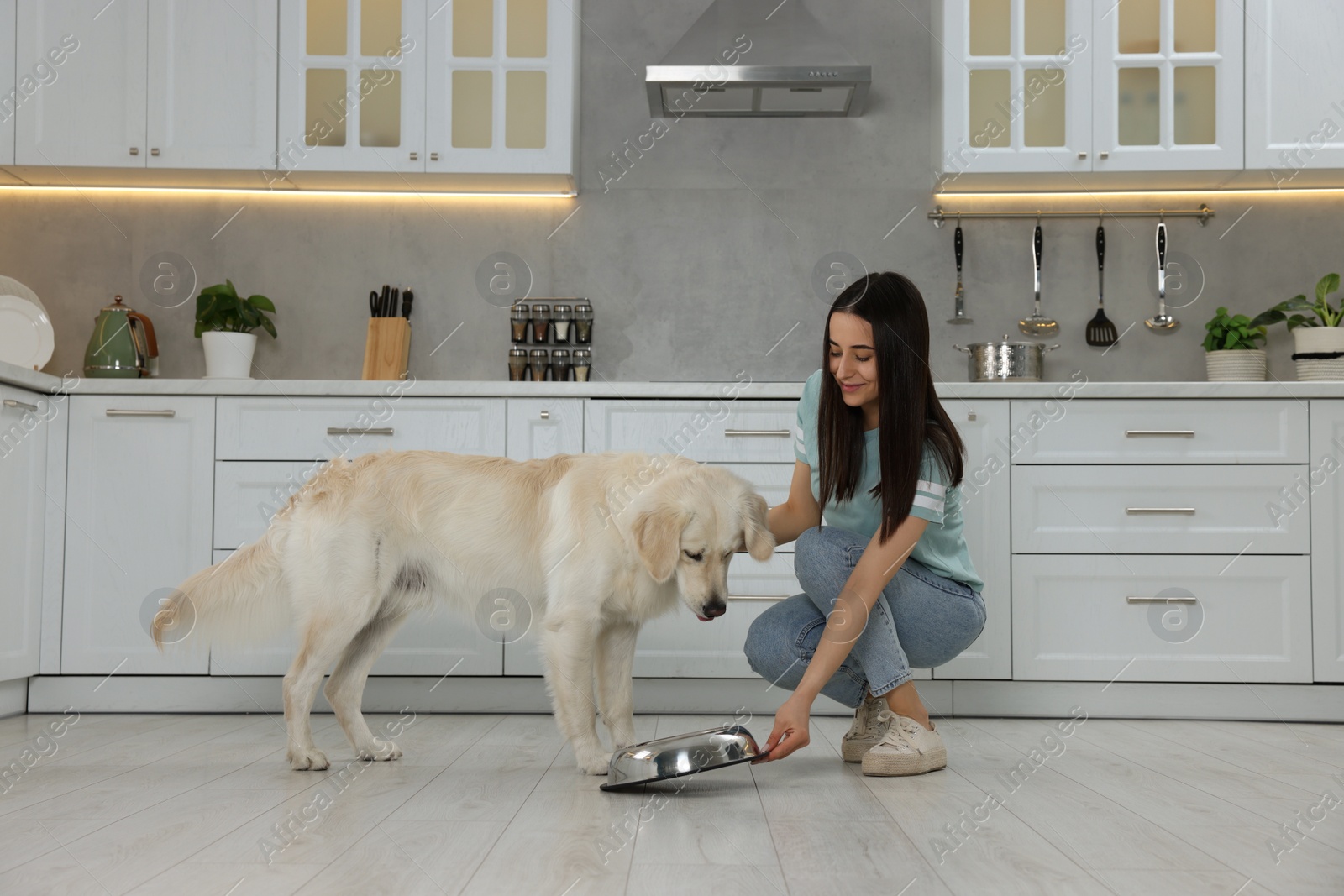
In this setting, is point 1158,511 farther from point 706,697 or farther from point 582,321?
point 582,321

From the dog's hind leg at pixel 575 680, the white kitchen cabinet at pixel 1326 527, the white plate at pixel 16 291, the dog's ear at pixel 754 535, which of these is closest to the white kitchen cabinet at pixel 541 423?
the dog's hind leg at pixel 575 680

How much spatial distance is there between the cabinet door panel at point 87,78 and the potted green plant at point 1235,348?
150 inches

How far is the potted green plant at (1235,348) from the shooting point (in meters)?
3.62

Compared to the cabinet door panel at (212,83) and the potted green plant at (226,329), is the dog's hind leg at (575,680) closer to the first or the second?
the potted green plant at (226,329)

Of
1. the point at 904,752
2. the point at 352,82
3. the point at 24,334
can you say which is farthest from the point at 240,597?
the point at 352,82

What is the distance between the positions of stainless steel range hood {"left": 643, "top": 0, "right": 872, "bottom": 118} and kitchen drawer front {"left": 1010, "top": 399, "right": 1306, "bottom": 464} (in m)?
1.32

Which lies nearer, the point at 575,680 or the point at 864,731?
the point at 575,680

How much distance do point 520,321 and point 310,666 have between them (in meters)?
1.85

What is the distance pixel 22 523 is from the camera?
3.03m

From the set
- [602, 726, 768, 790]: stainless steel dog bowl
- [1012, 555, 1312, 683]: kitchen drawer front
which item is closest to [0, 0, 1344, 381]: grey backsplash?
[1012, 555, 1312, 683]: kitchen drawer front

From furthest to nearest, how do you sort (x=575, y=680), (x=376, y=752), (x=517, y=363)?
(x=517, y=363), (x=376, y=752), (x=575, y=680)

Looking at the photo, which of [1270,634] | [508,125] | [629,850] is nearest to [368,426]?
[508,125]

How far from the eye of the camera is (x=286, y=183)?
3840 mm

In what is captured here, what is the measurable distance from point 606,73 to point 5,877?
10.9ft
